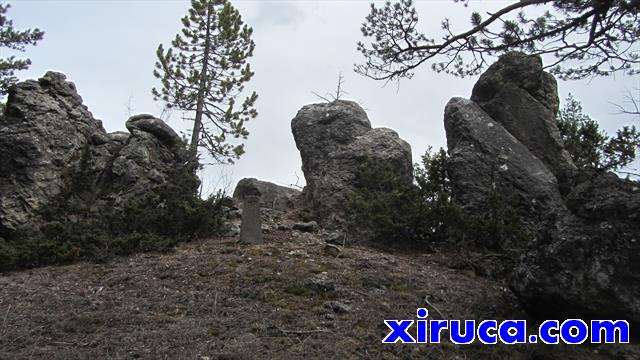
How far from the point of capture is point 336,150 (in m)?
12.1

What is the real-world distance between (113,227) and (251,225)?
236 cm

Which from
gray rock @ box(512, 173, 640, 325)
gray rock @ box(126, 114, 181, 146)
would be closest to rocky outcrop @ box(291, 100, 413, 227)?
gray rock @ box(126, 114, 181, 146)

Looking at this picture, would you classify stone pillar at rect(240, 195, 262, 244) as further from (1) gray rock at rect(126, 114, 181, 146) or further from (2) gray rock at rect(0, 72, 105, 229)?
(1) gray rock at rect(126, 114, 181, 146)

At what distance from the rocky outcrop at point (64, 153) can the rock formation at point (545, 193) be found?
6171 millimetres

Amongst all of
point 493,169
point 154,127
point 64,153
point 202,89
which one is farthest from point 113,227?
point 202,89

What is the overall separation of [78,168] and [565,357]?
8.95 m

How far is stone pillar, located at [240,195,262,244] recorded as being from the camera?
28.1 feet

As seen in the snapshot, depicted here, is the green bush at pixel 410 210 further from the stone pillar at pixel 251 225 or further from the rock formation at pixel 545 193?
the stone pillar at pixel 251 225

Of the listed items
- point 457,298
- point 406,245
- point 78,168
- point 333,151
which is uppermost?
point 333,151

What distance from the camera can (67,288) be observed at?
258 inches

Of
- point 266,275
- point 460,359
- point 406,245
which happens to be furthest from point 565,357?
point 406,245

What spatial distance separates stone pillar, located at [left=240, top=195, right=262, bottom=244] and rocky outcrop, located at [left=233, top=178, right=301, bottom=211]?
431 cm

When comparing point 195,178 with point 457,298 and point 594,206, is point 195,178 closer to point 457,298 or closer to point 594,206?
point 457,298

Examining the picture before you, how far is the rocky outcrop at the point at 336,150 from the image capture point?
11172 mm
